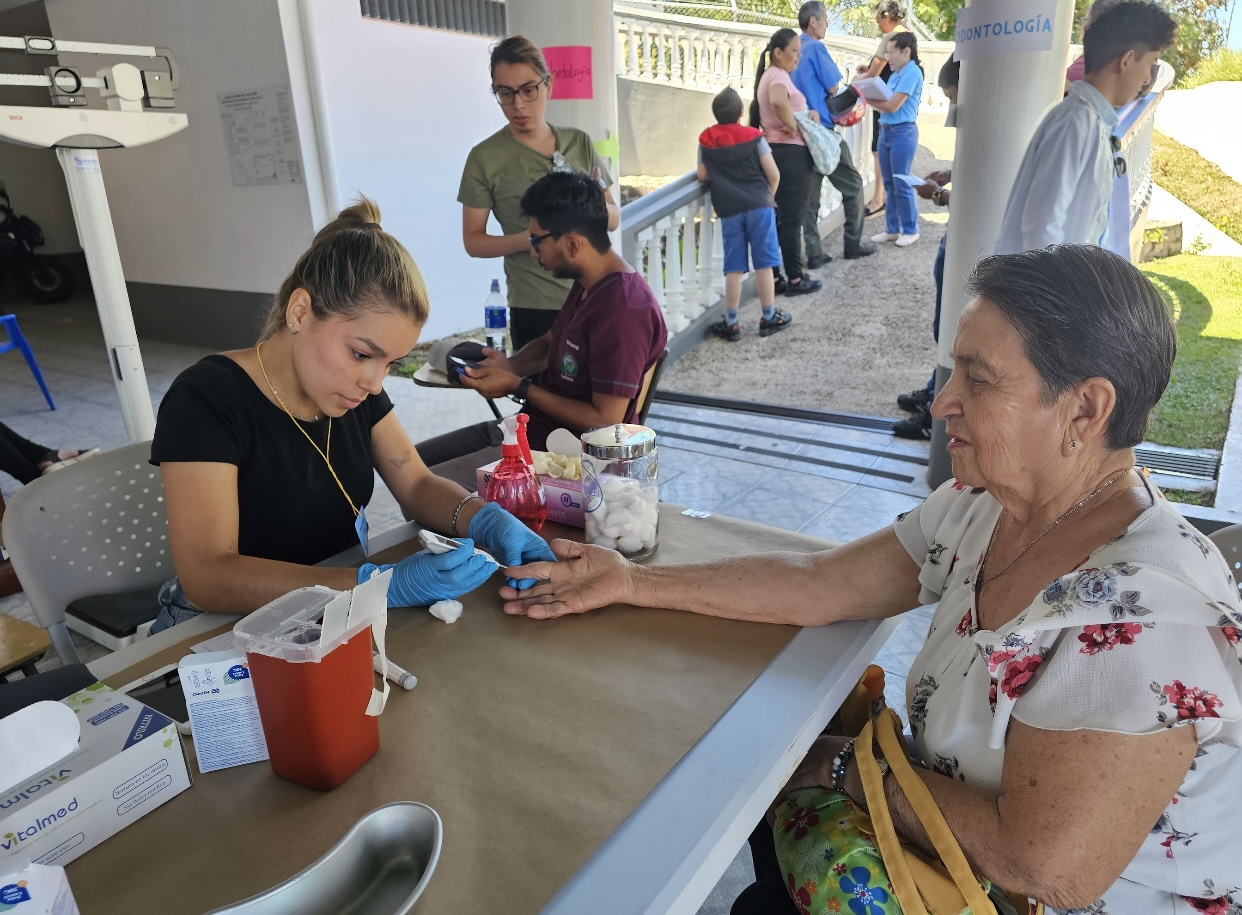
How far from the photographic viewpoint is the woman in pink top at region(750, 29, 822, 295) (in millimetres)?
5715

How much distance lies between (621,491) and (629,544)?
0.10 m

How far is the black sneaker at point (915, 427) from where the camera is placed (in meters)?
4.16

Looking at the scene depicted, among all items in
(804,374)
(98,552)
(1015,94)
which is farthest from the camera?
(804,374)

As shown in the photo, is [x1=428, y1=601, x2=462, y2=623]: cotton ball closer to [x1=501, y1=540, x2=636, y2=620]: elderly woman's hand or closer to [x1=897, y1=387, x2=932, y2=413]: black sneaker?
[x1=501, y1=540, x2=636, y2=620]: elderly woman's hand

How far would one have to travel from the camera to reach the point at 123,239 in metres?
7.72

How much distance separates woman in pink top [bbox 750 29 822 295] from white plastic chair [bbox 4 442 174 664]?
5.08 m

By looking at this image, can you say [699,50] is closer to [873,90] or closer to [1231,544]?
[873,90]

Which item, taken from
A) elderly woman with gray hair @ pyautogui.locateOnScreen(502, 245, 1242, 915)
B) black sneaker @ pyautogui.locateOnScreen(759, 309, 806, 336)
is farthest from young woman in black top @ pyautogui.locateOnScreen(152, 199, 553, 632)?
black sneaker @ pyautogui.locateOnScreen(759, 309, 806, 336)

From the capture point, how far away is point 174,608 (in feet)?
5.09

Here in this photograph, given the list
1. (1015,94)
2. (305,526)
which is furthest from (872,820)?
(1015,94)

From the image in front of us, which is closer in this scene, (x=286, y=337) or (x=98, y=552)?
(x=286, y=337)

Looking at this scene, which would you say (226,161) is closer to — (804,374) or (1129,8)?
(804,374)

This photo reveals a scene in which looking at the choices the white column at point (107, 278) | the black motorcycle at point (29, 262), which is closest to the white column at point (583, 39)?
the white column at point (107, 278)

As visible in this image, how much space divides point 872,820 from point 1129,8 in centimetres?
252
